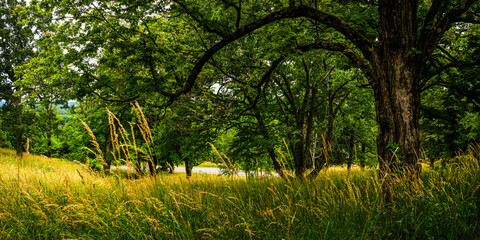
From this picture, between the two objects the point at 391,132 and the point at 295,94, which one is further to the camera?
the point at 295,94

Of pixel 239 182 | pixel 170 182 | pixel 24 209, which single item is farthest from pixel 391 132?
pixel 24 209

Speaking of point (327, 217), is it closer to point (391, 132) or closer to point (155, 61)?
point (391, 132)

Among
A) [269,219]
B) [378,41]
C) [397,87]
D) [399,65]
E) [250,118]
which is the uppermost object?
[378,41]

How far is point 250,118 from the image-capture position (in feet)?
34.9

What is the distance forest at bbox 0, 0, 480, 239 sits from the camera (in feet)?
8.09

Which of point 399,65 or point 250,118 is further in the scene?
point 250,118

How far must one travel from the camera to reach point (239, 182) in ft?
13.1

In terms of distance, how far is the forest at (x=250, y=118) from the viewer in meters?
2.46

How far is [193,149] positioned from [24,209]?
642 centimetres

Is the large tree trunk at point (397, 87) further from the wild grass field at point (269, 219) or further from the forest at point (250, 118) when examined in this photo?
the wild grass field at point (269, 219)

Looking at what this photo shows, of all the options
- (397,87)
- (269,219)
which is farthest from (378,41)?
(269,219)

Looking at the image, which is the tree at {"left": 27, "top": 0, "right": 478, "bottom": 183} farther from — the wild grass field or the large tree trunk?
the wild grass field

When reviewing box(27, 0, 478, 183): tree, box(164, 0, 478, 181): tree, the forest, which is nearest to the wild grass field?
the forest

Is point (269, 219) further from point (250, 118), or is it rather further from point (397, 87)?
point (250, 118)
